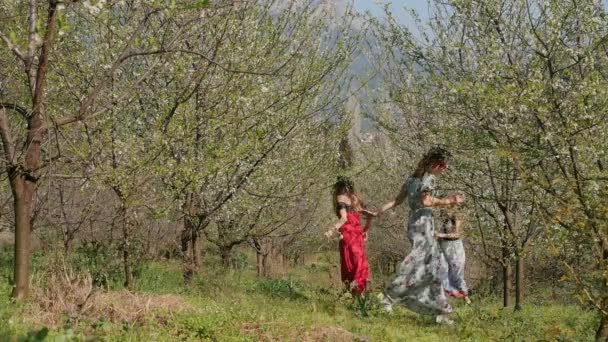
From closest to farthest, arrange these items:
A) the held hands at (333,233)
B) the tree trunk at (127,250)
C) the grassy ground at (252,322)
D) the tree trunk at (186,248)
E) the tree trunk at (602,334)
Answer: the grassy ground at (252,322) → the tree trunk at (602,334) → the tree trunk at (127,250) → the held hands at (333,233) → the tree trunk at (186,248)

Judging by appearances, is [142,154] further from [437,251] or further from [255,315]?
[437,251]

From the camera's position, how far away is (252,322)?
6547mm

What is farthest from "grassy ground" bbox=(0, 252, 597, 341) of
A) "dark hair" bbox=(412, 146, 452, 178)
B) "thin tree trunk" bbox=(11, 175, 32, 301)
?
"dark hair" bbox=(412, 146, 452, 178)

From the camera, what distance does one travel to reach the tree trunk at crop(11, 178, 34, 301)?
5879 mm

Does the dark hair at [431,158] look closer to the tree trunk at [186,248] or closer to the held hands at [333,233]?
the held hands at [333,233]

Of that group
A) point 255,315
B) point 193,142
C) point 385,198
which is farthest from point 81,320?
point 385,198

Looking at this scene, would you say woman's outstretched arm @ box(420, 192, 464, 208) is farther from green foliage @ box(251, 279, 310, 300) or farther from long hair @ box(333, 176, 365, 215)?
green foliage @ box(251, 279, 310, 300)

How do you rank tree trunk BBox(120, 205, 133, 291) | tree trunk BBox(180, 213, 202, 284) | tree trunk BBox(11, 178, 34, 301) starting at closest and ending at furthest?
tree trunk BBox(11, 178, 34, 301) < tree trunk BBox(120, 205, 133, 291) < tree trunk BBox(180, 213, 202, 284)

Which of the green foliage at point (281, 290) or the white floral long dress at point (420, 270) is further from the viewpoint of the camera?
the green foliage at point (281, 290)

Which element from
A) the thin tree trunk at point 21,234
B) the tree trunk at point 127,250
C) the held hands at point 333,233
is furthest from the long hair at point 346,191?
the thin tree trunk at point 21,234

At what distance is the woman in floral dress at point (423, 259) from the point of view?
334 inches

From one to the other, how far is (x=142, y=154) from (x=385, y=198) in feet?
51.0

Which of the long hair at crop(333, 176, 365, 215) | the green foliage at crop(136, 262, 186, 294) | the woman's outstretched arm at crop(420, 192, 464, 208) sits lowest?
the green foliage at crop(136, 262, 186, 294)

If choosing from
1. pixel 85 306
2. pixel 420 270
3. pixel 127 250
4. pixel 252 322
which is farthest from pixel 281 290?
pixel 85 306
